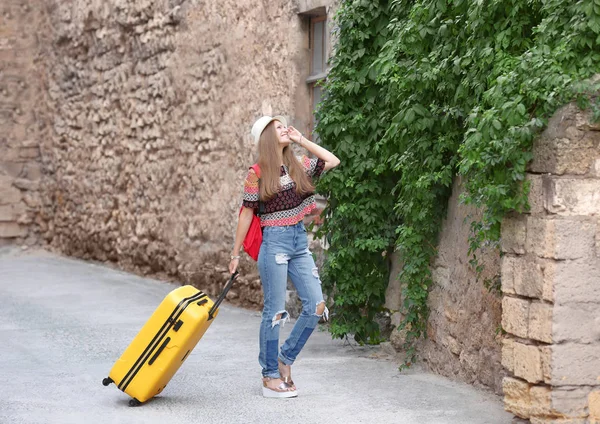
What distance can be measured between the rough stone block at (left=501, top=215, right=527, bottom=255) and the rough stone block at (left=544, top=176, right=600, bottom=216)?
7.8 inches

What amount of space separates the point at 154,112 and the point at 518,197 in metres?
6.74

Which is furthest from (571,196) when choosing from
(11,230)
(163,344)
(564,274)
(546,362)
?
(11,230)

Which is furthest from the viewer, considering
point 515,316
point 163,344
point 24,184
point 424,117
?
point 24,184

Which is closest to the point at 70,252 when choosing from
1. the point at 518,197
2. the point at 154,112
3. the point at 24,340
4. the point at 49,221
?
the point at 49,221

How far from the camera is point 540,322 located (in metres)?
A: 4.75

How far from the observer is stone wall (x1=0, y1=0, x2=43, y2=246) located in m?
14.0

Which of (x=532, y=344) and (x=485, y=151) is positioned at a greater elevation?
(x=485, y=151)

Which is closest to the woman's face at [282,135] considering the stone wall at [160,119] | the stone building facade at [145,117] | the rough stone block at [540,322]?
the rough stone block at [540,322]

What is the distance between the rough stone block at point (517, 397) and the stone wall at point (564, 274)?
20 mm

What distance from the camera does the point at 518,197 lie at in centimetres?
481

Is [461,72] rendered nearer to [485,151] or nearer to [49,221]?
[485,151]

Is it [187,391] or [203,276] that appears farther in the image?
[203,276]

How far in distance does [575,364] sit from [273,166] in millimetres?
1917

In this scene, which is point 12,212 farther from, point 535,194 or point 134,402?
point 535,194
